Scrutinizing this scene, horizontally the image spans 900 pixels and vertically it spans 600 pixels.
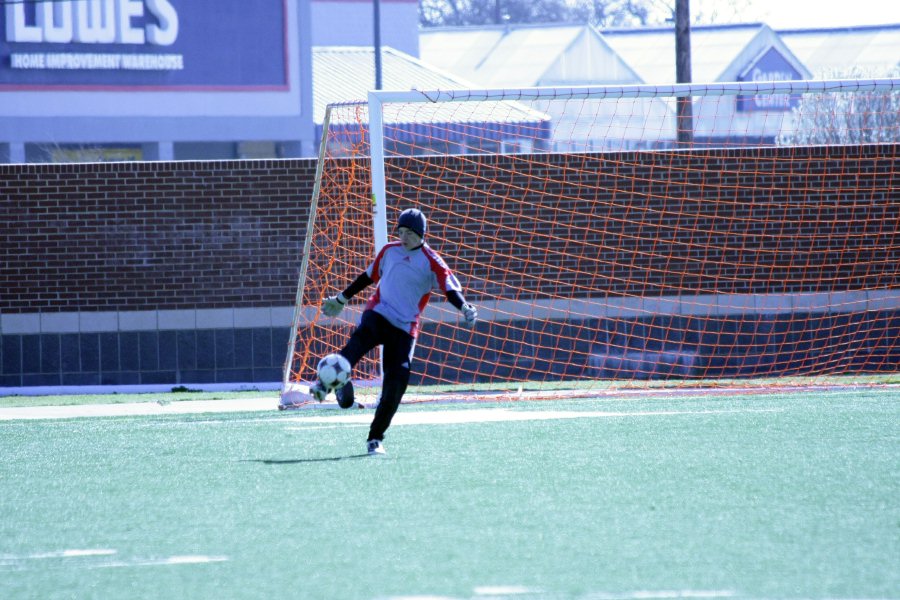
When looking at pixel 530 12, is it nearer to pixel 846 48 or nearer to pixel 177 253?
pixel 846 48

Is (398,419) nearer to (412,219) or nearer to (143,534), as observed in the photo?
(412,219)

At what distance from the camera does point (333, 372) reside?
891 centimetres

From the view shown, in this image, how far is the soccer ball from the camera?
8906mm

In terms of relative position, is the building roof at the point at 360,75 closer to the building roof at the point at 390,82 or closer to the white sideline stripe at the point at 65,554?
the building roof at the point at 390,82

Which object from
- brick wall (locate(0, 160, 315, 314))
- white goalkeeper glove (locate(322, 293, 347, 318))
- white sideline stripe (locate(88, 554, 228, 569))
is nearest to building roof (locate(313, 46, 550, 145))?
brick wall (locate(0, 160, 315, 314))

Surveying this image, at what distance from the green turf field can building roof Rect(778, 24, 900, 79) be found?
127 feet

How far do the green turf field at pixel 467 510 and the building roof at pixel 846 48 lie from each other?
38562 mm

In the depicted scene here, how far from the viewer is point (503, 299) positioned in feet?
54.4

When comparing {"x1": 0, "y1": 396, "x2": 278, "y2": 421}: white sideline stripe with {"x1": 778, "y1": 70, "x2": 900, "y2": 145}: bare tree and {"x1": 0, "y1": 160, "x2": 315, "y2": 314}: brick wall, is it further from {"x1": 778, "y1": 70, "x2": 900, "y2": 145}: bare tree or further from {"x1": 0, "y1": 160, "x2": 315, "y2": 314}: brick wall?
{"x1": 778, "y1": 70, "x2": 900, "y2": 145}: bare tree

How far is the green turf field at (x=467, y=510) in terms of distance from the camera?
5414 millimetres

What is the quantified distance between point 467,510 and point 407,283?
112 inches

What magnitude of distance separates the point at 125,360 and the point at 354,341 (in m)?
7.54

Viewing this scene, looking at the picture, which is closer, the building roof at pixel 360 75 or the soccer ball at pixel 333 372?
the soccer ball at pixel 333 372

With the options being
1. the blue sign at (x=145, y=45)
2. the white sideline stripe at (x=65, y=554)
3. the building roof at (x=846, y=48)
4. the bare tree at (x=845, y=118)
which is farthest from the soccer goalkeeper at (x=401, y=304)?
the building roof at (x=846, y=48)
